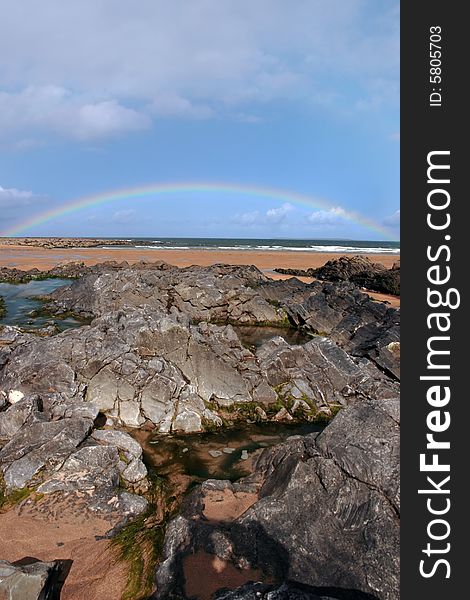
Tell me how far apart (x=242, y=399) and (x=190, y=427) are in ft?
Result: 8.25

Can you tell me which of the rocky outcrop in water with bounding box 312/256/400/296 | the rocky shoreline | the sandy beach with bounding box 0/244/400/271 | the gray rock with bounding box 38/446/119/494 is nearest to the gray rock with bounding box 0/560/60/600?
the rocky shoreline

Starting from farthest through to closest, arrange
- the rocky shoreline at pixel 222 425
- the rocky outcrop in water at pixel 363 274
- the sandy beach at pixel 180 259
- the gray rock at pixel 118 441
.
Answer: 1. the sandy beach at pixel 180 259
2. the rocky outcrop in water at pixel 363 274
3. the gray rock at pixel 118 441
4. the rocky shoreline at pixel 222 425

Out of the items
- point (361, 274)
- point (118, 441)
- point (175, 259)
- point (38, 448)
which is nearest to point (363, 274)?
point (361, 274)

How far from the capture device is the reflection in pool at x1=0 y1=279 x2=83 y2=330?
2609 cm

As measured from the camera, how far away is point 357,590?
223 inches

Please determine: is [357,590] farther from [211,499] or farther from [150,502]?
[150,502]

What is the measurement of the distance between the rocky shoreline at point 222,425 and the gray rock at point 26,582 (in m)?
1.72

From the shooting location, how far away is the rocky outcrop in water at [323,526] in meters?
5.89

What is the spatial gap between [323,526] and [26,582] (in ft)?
15.9

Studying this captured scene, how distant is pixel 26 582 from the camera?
565 cm

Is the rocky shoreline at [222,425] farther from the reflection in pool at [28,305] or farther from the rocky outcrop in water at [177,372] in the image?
the reflection in pool at [28,305]

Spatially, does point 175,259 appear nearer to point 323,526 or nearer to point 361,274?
point 361,274

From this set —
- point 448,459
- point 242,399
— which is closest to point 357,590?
point 448,459

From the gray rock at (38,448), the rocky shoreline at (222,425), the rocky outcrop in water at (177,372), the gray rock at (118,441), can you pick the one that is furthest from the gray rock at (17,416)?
the gray rock at (118,441)
